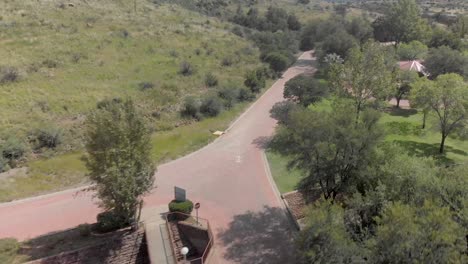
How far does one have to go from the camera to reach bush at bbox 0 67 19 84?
37062 millimetres

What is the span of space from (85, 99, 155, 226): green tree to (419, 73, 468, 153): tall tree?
2551 cm

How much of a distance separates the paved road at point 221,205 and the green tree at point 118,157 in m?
4.91

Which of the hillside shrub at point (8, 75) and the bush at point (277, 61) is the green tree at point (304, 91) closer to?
the bush at point (277, 61)

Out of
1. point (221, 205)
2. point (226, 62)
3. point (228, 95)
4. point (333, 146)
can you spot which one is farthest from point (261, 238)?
point (226, 62)

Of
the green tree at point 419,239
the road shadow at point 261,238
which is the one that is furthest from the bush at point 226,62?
the green tree at point 419,239

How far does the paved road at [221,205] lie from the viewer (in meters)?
20.8

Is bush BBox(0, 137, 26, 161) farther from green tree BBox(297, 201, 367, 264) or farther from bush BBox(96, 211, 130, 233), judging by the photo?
green tree BBox(297, 201, 367, 264)

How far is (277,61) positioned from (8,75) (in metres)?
34.8

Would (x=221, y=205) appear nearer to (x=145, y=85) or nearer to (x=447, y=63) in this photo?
(x=145, y=85)

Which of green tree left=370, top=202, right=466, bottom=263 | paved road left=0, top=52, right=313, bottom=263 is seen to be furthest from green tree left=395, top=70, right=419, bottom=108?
green tree left=370, top=202, right=466, bottom=263

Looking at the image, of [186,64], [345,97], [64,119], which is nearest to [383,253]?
[345,97]

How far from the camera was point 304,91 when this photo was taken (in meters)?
37.5

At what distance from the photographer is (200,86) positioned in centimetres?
4459

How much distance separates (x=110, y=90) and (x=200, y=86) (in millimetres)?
10593
